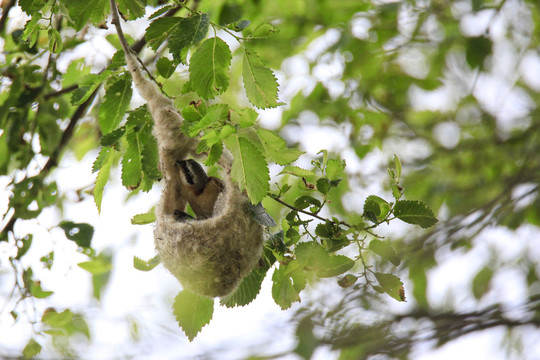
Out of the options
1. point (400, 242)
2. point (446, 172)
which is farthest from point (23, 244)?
point (446, 172)

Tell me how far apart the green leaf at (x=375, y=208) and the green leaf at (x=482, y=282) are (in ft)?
6.04

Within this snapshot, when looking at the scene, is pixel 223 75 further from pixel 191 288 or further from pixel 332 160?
pixel 191 288

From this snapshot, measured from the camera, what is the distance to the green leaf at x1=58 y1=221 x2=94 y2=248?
91.0 inches

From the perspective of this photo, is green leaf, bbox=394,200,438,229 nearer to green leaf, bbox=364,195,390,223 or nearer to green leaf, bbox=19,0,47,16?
green leaf, bbox=364,195,390,223

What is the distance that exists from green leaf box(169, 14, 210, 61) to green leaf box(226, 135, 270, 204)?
0.27 metres

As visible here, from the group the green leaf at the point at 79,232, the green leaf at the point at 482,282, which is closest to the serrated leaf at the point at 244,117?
the green leaf at the point at 79,232

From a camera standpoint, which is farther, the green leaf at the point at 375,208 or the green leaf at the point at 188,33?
the green leaf at the point at 375,208

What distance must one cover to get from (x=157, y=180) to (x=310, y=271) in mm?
588

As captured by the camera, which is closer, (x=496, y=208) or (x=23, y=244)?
(x=23, y=244)

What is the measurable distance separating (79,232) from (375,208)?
1417 millimetres

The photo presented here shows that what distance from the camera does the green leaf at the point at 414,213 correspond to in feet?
4.80

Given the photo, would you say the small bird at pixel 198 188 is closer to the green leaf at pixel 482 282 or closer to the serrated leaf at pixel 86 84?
the serrated leaf at pixel 86 84

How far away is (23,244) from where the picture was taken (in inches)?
91.3

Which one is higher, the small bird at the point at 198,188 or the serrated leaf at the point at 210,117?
the serrated leaf at the point at 210,117
